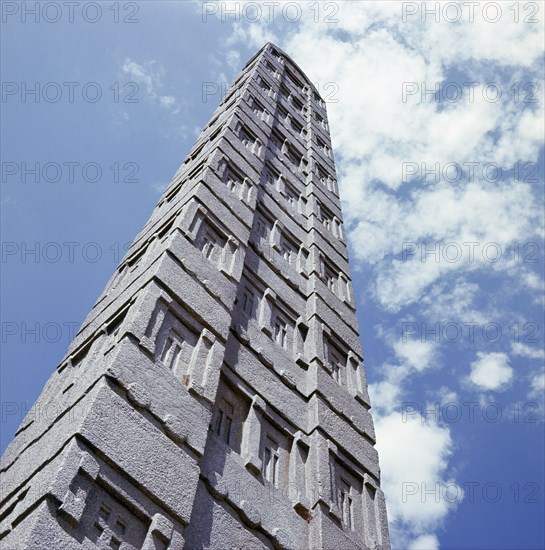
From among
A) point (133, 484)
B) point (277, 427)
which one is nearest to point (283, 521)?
point (277, 427)

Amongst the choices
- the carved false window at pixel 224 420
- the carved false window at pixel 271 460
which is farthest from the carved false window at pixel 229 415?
the carved false window at pixel 271 460

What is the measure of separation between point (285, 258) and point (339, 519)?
5.21 metres

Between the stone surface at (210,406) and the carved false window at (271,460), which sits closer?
the stone surface at (210,406)

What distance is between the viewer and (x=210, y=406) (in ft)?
20.8

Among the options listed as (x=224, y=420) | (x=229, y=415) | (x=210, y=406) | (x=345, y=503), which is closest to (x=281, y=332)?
(x=229, y=415)

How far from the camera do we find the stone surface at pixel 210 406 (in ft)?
16.1

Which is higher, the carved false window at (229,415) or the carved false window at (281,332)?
the carved false window at (281,332)

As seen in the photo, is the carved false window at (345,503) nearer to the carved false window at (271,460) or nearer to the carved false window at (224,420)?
the carved false window at (271,460)

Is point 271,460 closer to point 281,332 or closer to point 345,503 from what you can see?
point 345,503

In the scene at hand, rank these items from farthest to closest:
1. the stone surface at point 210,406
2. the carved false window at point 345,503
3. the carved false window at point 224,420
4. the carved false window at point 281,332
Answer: the carved false window at point 281,332, the carved false window at point 345,503, the carved false window at point 224,420, the stone surface at point 210,406

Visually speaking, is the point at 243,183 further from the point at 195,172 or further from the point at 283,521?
the point at 283,521

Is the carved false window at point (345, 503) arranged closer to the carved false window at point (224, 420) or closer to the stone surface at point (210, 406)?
the stone surface at point (210, 406)

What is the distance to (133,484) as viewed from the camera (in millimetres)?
5004

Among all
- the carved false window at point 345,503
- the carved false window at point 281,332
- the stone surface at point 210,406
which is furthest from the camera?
the carved false window at point 281,332
